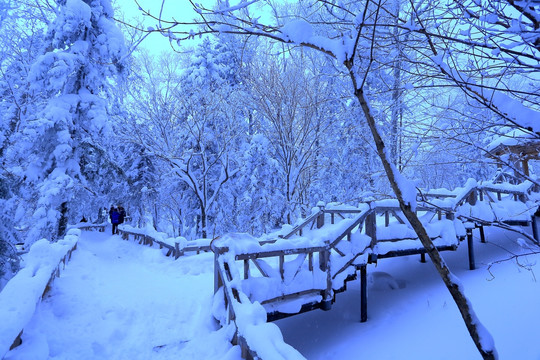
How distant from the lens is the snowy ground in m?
4.77

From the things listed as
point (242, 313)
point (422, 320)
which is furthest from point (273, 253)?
point (422, 320)

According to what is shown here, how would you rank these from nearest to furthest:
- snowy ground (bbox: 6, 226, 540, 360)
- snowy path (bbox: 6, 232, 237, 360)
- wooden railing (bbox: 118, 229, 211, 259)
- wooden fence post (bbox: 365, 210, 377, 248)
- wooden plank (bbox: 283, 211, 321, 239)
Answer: snowy path (bbox: 6, 232, 237, 360), snowy ground (bbox: 6, 226, 540, 360), wooden fence post (bbox: 365, 210, 377, 248), wooden plank (bbox: 283, 211, 321, 239), wooden railing (bbox: 118, 229, 211, 259)

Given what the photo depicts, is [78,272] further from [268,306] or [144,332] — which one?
[268,306]

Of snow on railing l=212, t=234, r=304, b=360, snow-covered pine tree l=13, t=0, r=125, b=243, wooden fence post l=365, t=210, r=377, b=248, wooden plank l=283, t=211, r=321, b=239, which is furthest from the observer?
snow-covered pine tree l=13, t=0, r=125, b=243

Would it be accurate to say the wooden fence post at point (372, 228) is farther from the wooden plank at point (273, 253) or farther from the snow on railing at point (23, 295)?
the snow on railing at point (23, 295)

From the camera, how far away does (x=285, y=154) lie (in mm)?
14641

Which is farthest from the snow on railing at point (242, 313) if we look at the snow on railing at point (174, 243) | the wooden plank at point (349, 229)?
the snow on railing at point (174, 243)

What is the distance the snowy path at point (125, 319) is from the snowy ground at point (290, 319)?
2 centimetres

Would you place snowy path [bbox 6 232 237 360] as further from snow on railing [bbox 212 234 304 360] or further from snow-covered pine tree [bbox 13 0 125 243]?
snow-covered pine tree [bbox 13 0 125 243]

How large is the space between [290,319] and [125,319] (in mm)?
4315

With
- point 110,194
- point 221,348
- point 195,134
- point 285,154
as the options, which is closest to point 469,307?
point 221,348

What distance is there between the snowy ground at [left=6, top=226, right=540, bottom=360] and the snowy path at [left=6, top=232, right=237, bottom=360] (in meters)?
0.02

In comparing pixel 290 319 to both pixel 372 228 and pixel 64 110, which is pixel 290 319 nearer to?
pixel 372 228

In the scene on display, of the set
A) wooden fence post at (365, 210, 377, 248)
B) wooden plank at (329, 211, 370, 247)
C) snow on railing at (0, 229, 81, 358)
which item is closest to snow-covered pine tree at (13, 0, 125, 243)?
snow on railing at (0, 229, 81, 358)
